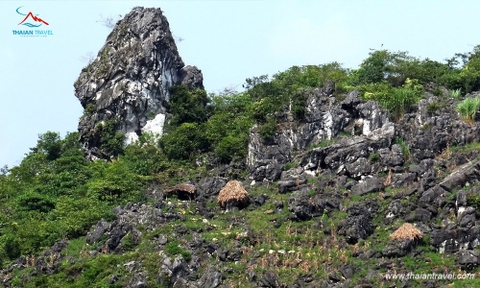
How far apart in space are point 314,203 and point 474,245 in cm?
838

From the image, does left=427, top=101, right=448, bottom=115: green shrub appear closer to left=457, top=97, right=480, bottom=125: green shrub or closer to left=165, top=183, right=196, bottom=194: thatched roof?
left=457, top=97, right=480, bottom=125: green shrub

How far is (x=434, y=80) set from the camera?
Answer: 50.8 metres

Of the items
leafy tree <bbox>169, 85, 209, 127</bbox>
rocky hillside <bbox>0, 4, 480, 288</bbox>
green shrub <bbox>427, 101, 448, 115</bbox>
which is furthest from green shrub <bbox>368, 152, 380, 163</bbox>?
leafy tree <bbox>169, 85, 209, 127</bbox>

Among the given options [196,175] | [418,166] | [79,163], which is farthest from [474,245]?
[79,163]

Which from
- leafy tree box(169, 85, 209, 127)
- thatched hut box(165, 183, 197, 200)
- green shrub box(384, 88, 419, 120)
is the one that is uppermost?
leafy tree box(169, 85, 209, 127)

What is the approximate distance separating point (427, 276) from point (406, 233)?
2.76 meters

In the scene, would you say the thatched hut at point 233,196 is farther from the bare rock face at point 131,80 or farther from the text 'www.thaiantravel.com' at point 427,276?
the bare rock face at point 131,80

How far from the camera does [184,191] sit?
39.9m

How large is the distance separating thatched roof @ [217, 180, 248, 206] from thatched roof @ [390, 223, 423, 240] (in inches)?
363

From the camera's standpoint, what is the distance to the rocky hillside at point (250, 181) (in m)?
30.7

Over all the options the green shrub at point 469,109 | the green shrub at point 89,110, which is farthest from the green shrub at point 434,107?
the green shrub at point 89,110

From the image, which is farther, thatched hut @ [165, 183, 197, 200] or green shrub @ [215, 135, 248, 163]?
green shrub @ [215, 135, 248, 163]


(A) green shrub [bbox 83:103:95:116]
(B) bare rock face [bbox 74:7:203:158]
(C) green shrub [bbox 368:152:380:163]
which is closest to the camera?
(C) green shrub [bbox 368:152:380:163]

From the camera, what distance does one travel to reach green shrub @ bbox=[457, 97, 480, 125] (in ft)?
131
